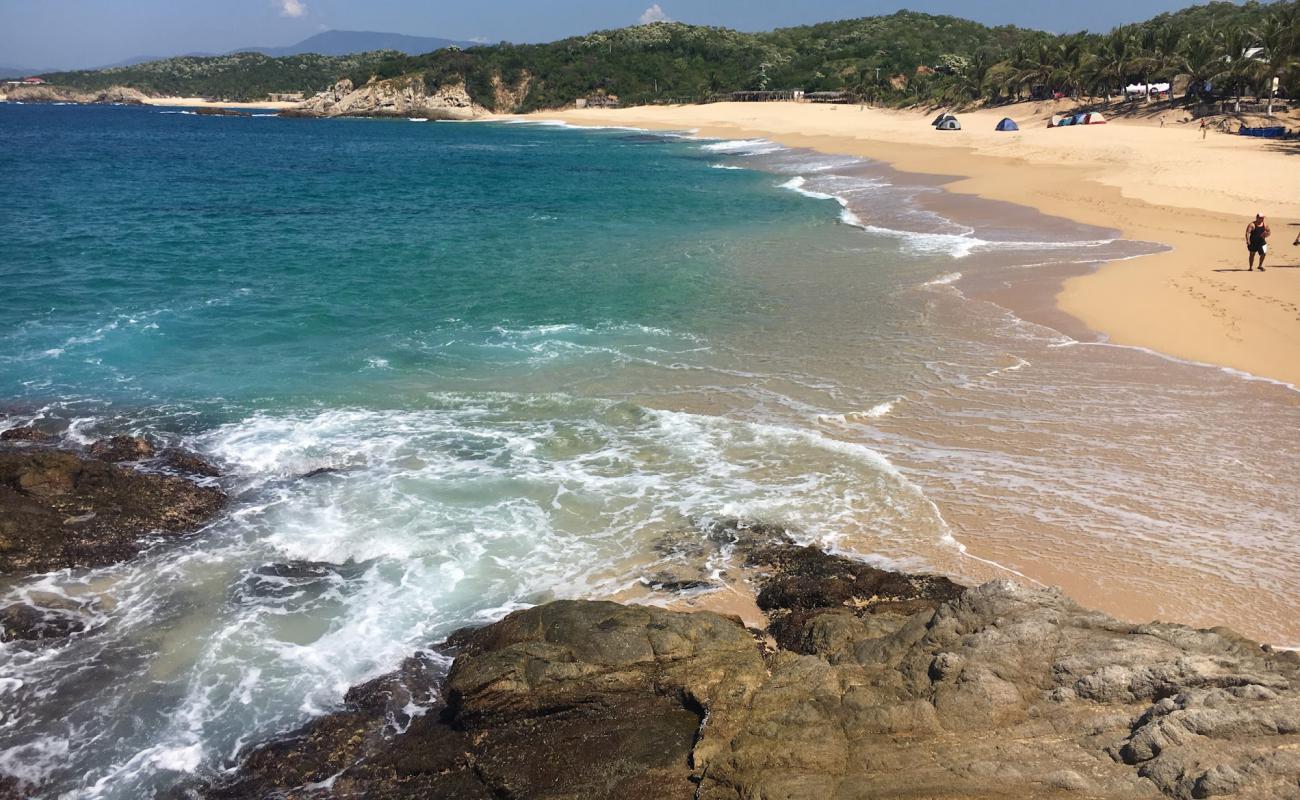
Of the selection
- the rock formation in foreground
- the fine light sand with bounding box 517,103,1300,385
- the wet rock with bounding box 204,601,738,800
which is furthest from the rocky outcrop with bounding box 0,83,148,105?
the rock formation in foreground

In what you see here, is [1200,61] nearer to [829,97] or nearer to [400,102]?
[829,97]

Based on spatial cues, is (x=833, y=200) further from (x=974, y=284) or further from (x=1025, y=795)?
(x=1025, y=795)

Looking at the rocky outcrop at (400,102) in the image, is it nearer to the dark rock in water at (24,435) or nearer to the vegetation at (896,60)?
the vegetation at (896,60)

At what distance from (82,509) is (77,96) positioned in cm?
23813

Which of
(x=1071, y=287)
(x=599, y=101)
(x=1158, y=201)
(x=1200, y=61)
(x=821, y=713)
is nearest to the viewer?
(x=821, y=713)

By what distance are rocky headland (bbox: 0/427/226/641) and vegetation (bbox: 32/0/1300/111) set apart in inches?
2093

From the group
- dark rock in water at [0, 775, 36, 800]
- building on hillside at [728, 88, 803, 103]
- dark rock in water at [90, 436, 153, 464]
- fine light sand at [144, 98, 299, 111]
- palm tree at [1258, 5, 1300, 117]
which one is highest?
fine light sand at [144, 98, 299, 111]

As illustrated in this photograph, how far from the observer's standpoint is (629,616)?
7.49 metres

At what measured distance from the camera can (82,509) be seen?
1064 cm

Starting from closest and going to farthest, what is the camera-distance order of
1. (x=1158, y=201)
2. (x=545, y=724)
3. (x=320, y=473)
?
(x=545, y=724)
(x=320, y=473)
(x=1158, y=201)

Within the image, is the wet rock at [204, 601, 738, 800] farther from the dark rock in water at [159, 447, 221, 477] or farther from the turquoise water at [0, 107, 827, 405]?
the turquoise water at [0, 107, 827, 405]

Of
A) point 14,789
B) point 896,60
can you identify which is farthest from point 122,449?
point 896,60

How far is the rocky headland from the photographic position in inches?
376

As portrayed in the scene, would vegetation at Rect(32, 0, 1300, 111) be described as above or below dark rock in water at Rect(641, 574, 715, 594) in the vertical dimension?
above
